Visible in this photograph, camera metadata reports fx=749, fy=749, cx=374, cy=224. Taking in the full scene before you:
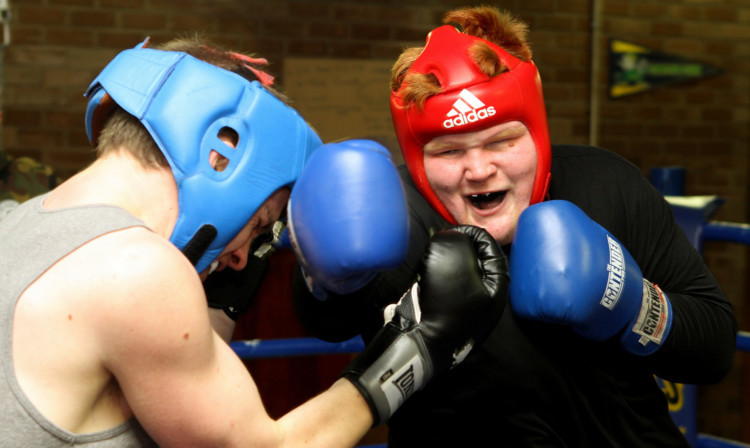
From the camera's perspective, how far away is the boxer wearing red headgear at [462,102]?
148 centimetres

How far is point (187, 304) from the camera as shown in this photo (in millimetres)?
1050

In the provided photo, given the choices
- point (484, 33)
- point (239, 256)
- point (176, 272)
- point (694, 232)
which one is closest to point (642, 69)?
point (694, 232)

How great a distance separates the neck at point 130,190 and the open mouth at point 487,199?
66 cm

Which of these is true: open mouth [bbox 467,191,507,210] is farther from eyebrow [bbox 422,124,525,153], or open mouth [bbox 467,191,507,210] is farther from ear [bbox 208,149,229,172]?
ear [bbox 208,149,229,172]

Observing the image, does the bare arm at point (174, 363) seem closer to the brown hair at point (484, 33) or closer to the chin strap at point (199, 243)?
the chin strap at point (199, 243)

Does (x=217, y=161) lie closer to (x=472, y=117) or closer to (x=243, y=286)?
(x=243, y=286)

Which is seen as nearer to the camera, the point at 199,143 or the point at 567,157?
the point at 199,143

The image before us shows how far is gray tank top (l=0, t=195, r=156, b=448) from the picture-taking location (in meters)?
1.02

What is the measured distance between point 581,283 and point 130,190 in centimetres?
79

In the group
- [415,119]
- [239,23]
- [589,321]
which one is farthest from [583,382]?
[239,23]

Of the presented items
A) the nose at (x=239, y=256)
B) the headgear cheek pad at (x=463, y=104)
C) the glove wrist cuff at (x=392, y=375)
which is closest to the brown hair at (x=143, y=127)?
the nose at (x=239, y=256)

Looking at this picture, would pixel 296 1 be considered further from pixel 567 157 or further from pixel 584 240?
pixel 584 240

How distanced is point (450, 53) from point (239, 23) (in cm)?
245

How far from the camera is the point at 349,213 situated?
1.18 meters
